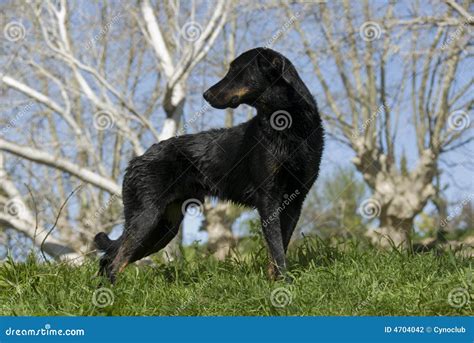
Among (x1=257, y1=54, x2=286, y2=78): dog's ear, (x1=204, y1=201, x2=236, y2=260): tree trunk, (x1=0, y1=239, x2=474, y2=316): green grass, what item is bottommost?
(x1=204, y1=201, x2=236, y2=260): tree trunk

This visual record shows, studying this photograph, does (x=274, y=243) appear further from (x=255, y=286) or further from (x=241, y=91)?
(x=241, y=91)

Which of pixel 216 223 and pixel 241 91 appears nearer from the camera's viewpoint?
pixel 241 91

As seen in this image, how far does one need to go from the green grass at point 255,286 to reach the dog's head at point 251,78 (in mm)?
1374

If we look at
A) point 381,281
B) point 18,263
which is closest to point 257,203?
point 381,281

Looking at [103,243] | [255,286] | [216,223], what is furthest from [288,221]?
[216,223]

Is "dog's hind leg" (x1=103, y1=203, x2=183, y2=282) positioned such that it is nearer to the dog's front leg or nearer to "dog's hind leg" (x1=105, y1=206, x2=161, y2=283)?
"dog's hind leg" (x1=105, y1=206, x2=161, y2=283)

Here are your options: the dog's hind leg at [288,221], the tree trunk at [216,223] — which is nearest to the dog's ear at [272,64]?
the dog's hind leg at [288,221]

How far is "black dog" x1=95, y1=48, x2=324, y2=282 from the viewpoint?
189 inches

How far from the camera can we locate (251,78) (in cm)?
482

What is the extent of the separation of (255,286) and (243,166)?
42.6 inches

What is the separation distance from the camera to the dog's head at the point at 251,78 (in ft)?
15.6

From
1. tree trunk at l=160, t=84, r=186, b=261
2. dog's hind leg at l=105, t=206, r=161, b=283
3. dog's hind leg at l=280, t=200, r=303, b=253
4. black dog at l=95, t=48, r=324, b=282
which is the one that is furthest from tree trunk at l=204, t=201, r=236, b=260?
dog's hind leg at l=280, t=200, r=303, b=253

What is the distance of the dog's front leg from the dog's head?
2.99 feet

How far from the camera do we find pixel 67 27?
1131 centimetres
